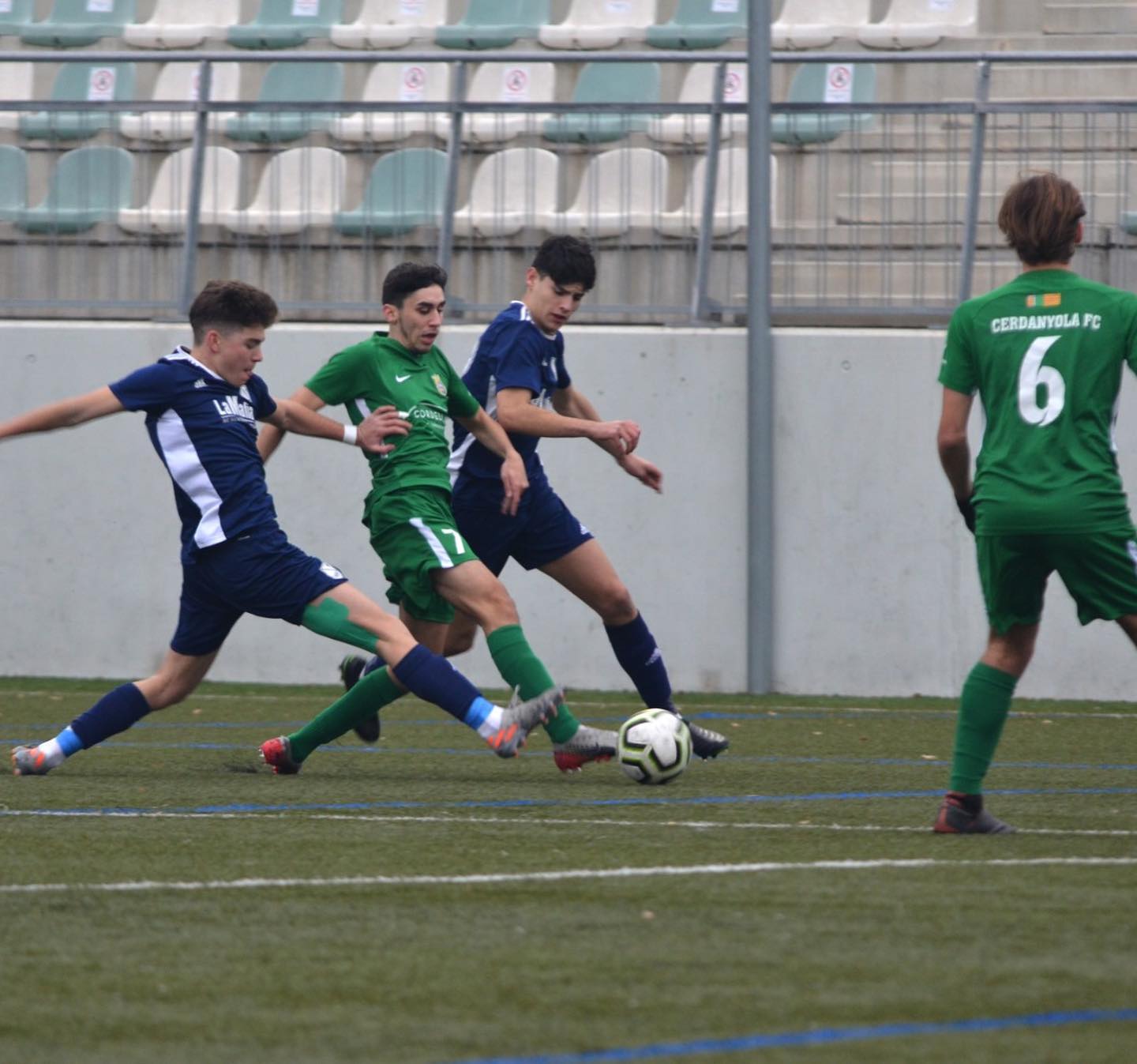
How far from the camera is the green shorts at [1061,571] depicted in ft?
18.7

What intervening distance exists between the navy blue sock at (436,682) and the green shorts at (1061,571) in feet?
6.24

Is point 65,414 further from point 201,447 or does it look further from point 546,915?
point 546,915

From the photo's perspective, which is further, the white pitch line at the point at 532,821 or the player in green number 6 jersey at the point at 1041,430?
the white pitch line at the point at 532,821

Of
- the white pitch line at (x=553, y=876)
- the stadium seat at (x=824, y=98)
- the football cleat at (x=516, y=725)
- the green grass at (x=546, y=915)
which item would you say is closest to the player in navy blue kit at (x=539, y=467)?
the green grass at (x=546, y=915)

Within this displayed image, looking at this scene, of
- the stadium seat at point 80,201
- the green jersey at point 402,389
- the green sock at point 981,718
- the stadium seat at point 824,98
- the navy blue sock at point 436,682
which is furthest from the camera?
the stadium seat at point 80,201

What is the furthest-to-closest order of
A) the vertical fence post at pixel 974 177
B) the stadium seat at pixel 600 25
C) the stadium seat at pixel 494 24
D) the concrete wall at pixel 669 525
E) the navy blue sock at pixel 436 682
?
the stadium seat at pixel 494 24 < the stadium seat at pixel 600 25 < the vertical fence post at pixel 974 177 < the concrete wall at pixel 669 525 < the navy blue sock at pixel 436 682

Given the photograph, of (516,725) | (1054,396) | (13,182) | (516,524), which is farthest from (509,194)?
(1054,396)

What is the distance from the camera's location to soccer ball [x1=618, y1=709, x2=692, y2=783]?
7.32m

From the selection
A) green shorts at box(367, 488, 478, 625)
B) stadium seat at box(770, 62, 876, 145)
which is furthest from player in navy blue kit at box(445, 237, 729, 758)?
stadium seat at box(770, 62, 876, 145)

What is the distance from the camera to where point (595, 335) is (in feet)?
38.7

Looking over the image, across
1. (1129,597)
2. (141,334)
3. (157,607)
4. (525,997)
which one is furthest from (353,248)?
(525,997)

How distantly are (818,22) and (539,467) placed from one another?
8002 mm

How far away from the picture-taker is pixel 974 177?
11.6 metres

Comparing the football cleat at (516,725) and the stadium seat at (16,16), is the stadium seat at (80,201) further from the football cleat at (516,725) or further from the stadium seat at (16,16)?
the football cleat at (516,725)
